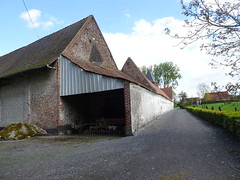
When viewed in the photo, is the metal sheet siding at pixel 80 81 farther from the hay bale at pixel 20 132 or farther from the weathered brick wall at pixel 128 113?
the hay bale at pixel 20 132

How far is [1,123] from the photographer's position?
41.2 ft

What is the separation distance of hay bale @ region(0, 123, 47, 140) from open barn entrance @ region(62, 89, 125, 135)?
1.97m

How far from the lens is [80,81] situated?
9.16m

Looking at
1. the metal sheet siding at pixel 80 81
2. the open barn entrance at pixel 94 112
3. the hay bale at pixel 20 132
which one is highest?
the metal sheet siding at pixel 80 81

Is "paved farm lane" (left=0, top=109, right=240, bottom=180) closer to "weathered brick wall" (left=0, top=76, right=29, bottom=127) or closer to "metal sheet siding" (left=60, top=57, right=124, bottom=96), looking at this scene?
"metal sheet siding" (left=60, top=57, right=124, bottom=96)

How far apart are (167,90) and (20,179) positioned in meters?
53.4

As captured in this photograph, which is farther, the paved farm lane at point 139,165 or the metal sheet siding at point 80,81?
the metal sheet siding at point 80,81

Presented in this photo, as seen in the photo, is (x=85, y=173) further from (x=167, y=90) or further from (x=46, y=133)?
(x=167, y=90)

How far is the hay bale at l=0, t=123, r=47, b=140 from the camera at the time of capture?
30.1 feet

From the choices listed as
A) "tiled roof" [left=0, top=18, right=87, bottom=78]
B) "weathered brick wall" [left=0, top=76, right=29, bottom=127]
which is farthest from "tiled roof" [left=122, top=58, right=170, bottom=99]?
"weathered brick wall" [left=0, top=76, right=29, bottom=127]

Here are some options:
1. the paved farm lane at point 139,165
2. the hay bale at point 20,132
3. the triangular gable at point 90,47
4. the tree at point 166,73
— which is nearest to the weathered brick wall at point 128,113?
the paved farm lane at point 139,165

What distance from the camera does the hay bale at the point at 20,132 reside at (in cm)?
918

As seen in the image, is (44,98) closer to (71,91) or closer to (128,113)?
(71,91)

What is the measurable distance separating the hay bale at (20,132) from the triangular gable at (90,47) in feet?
16.3
